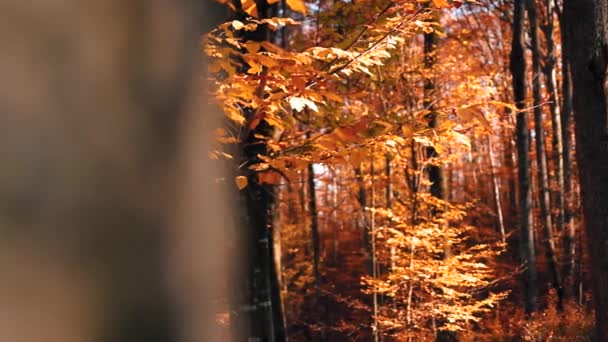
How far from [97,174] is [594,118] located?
5.01 metres

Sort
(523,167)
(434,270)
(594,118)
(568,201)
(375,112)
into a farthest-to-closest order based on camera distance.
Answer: (568,201)
(523,167)
(434,270)
(375,112)
(594,118)

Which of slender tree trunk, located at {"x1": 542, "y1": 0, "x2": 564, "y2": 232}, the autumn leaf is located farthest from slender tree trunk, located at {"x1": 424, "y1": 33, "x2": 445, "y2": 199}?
the autumn leaf

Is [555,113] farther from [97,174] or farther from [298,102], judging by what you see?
[97,174]

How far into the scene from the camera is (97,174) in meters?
0.61

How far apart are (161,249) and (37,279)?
16 centimetres

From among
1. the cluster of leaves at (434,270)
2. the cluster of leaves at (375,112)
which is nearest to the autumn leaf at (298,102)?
the cluster of leaves at (375,112)

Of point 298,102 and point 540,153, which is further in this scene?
point 540,153

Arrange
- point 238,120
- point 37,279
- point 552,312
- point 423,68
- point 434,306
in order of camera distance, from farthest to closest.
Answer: point 552,312 < point 423,68 < point 434,306 < point 238,120 < point 37,279

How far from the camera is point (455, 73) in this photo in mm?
11828

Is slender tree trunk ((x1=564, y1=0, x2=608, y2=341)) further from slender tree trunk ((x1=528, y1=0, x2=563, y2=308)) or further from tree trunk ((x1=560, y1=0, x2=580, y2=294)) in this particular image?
tree trunk ((x1=560, y1=0, x2=580, y2=294))

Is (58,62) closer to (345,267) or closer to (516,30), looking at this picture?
(516,30)

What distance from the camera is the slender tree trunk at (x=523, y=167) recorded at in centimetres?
1159

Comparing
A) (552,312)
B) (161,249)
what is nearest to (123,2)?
(161,249)

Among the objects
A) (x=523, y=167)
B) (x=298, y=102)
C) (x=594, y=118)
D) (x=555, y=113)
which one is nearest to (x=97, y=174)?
(x=298, y=102)
